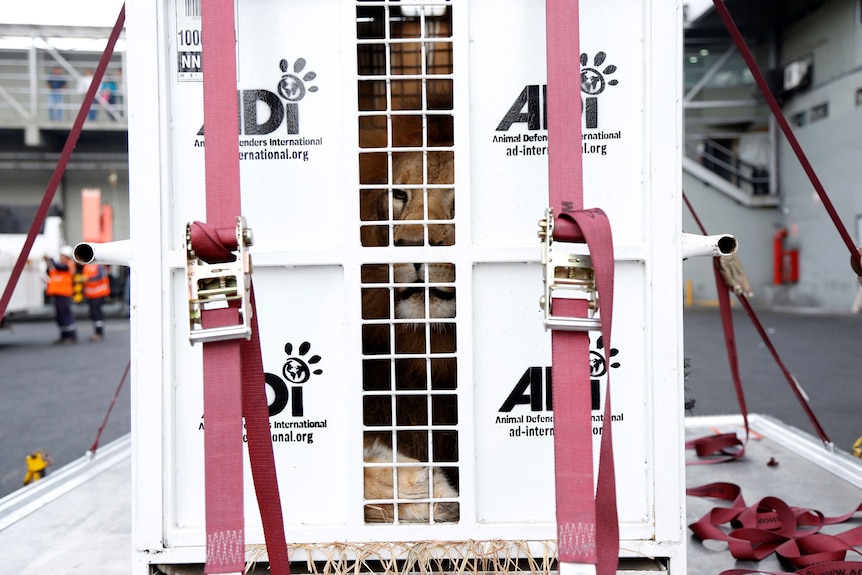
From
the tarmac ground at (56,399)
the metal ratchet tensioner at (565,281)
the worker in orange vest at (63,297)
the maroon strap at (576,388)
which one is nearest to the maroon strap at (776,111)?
the maroon strap at (576,388)

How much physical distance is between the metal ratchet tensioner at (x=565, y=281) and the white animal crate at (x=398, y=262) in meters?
0.44

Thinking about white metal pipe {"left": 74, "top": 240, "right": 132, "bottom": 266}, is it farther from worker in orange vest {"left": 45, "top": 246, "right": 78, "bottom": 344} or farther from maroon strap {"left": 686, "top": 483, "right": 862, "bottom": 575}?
worker in orange vest {"left": 45, "top": 246, "right": 78, "bottom": 344}

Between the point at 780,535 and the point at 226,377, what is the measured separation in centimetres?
190

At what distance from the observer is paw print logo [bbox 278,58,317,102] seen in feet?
5.66

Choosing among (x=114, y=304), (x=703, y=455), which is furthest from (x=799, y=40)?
(x=114, y=304)

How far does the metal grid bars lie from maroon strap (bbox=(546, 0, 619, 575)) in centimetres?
44

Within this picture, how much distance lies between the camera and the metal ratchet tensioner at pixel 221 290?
122 cm

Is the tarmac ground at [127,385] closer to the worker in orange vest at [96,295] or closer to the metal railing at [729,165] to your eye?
the worker in orange vest at [96,295]

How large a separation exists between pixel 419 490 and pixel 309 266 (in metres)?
0.66

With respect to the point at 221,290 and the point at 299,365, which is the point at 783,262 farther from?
the point at 221,290

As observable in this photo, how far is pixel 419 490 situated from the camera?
1.82 m

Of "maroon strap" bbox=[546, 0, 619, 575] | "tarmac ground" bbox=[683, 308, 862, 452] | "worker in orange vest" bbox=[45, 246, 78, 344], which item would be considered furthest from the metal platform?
"worker in orange vest" bbox=[45, 246, 78, 344]

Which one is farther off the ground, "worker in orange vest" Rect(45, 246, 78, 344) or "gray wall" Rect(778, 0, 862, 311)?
"gray wall" Rect(778, 0, 862, 311)

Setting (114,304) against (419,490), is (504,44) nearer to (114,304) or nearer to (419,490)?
(419,490)
